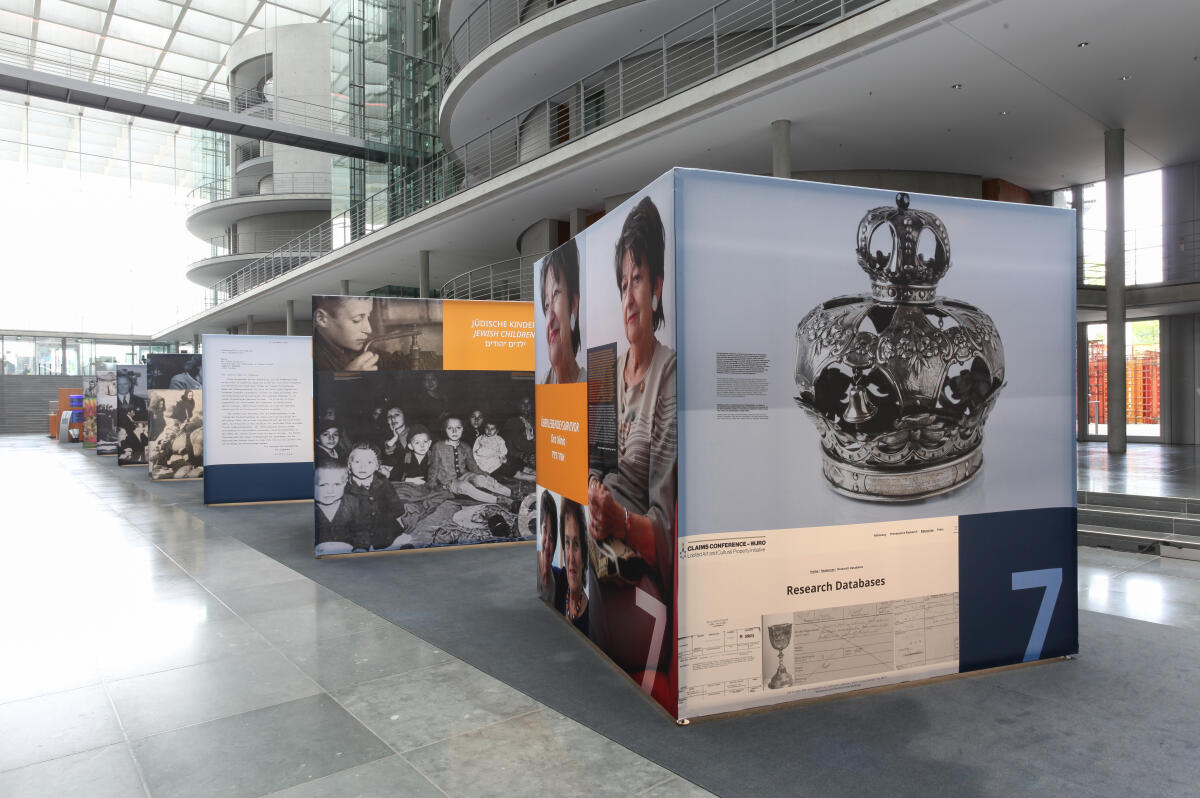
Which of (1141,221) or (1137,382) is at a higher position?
(1141,221)

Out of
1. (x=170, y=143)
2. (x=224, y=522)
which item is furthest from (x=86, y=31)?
(x=224, y=522)

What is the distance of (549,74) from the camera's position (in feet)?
56.1

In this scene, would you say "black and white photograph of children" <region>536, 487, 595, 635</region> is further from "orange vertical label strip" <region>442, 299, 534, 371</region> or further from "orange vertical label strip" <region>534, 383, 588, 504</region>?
"orange vertical label strip" <region>442, 299, 534, 371</region>

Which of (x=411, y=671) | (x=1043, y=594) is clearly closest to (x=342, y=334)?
(x=411, y=671)

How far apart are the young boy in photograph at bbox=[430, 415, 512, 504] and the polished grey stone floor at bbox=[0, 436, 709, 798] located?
6.32 feet

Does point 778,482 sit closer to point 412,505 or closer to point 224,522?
point 412,505

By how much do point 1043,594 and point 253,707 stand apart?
436 centimetres

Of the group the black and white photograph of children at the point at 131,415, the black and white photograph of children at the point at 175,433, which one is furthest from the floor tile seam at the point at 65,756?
the black and white photograph of children at the point at 131,415

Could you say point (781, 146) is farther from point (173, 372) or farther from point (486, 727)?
point (173, 372)

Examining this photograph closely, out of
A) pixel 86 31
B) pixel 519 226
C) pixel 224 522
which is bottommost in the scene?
pixel 224 522

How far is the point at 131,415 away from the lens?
20359 millimetres

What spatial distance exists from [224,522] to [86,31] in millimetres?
41313

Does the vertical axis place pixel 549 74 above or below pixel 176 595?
above

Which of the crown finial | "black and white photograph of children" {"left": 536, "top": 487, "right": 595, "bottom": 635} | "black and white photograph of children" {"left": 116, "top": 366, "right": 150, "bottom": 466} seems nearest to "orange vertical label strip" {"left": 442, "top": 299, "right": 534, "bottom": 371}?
"black and white photograph of children" {"left": 536, "top": 487, "right": 595, "bottom": 635}
